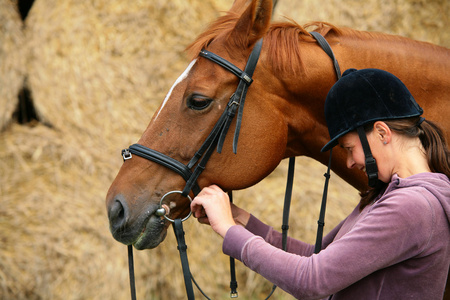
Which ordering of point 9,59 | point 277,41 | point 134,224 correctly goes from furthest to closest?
point 9,59, point 277,41, point 134,224

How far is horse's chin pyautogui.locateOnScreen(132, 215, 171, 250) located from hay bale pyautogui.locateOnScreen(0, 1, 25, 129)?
3.36 m

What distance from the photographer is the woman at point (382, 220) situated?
4.06 ft

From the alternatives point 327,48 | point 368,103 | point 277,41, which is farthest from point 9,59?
point 368,103

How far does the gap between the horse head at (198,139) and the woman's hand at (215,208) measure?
0.47 feet

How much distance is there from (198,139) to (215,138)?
0.24 ft

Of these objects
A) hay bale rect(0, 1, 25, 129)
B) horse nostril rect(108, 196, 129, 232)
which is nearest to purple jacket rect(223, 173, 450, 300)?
horse nostril rect(108, 196, 129, 232)

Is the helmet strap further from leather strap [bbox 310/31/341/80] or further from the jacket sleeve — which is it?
leather strap [bbox 310/31/341/80]

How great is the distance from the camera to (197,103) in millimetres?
1872

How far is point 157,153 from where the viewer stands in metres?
1.85

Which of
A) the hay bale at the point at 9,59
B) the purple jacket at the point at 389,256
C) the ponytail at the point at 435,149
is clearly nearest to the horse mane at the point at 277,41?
the ponytail at the point at 435,149

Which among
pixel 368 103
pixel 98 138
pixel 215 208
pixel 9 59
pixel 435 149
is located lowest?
pixel 98 138

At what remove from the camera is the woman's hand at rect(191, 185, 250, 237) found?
151 cm

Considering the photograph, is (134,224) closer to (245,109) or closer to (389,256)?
(245,109)

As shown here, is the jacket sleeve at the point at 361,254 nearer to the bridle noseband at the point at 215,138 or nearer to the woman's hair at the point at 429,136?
the woman's hair at the point at 429,136
